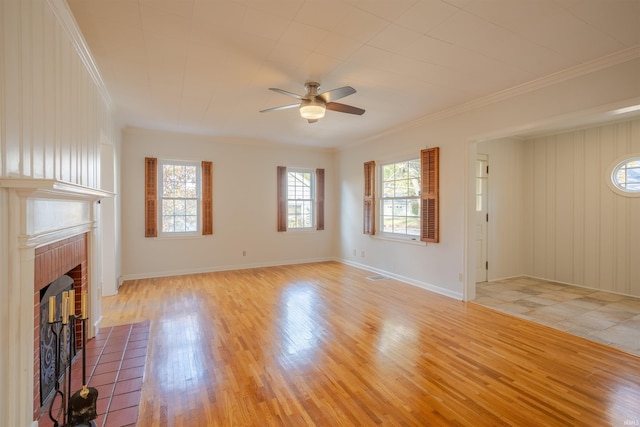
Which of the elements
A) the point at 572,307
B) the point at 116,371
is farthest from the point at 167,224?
the point at 572,307

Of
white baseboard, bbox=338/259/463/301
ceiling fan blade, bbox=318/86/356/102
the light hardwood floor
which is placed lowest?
the light hardwood floor

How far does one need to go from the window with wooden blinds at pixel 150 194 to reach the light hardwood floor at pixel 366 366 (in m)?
1.68

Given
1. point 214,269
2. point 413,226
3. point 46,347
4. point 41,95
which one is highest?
point 41,95

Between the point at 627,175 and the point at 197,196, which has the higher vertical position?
the point at 627,175

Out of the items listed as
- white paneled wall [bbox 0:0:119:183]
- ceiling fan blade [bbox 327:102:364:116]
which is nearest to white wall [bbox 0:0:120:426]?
white paneled wall [bbox 0:0:119:183]

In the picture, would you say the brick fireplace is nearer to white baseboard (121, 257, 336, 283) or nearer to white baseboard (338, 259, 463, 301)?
white baseboard (121, 257, 336, 283)

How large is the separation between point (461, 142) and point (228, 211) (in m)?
4.62

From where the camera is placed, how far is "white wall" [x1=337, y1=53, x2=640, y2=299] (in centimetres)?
293

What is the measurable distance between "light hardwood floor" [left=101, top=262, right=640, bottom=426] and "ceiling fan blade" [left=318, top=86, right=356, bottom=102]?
250 centimetres

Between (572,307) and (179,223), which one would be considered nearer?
(572,307)

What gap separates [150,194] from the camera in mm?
5531

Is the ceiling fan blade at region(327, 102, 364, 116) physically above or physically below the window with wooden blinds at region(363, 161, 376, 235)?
above

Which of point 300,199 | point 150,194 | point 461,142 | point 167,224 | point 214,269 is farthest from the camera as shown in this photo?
point 300,199

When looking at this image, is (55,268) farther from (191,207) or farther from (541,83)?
(541,83)
